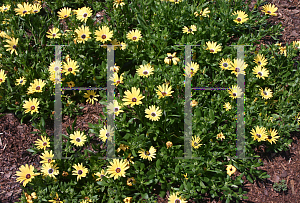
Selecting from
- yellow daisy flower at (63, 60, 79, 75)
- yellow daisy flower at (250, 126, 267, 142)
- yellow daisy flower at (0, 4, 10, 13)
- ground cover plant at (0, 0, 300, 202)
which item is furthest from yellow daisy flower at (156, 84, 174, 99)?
yellow daisy flower at (0, 4, 10, 13)

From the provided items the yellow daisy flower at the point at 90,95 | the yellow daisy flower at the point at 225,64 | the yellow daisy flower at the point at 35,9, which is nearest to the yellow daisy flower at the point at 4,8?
the yellow daisy flower at the point at 35,9

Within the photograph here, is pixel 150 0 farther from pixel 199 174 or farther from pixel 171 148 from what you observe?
pixel 199 174

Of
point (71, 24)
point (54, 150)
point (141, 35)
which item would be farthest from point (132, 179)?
point (71, 24)

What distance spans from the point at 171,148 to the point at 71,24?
9.90ft

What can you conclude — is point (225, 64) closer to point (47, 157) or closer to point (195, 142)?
point (195, 142)

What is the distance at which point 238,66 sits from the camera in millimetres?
4367

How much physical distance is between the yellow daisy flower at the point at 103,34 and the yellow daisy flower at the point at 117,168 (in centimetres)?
205

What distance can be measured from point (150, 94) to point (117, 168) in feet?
3.88

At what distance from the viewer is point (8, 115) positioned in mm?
4355

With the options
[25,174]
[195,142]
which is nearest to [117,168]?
[195,142]

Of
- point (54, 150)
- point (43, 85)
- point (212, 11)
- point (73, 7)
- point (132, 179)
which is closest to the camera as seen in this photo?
point (132, 179)

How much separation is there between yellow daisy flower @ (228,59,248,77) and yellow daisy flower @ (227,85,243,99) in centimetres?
28

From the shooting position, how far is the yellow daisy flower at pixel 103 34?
4477 millimetres

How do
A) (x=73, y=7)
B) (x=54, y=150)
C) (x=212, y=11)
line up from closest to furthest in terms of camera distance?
(x=54, y=150), (x=212, y=11), (x=73, y=7)
